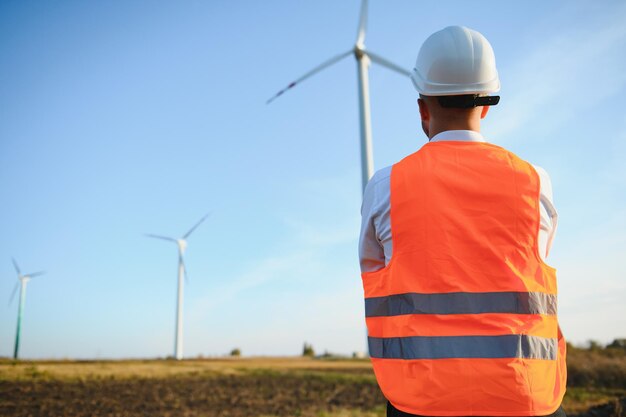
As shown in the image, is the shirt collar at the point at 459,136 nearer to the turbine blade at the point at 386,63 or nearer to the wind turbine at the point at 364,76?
the wind turbine at the point at 364,76

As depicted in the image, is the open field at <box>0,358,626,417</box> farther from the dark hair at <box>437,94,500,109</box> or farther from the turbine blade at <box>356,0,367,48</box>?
the turbine blade at <box>356,0,367,48</box>

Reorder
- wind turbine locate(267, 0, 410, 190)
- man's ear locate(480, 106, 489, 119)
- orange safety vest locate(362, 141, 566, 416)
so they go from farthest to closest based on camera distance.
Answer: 1. wind turbine locate(267, 0, 410, 190)
2. man's ear locate(480, 106, 489, 119)
3. orange safety vest locate(362, 141, 566, 416)

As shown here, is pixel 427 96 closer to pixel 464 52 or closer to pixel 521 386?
pixel 464 52

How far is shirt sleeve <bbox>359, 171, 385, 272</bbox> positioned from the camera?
2271 millimetres

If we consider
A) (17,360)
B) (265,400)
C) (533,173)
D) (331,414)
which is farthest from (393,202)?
(17,360)

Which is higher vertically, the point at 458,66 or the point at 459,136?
the point at 458,66

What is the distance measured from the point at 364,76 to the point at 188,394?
42.2 feet

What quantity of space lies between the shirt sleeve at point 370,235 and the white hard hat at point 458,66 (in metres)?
0.52

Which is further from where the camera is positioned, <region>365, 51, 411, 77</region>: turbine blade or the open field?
<region>365, 51, 411, 77</region>: turbine blade

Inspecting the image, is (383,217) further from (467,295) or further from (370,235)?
(467,295)

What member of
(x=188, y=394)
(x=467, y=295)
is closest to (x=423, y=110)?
(x=467, y=295)

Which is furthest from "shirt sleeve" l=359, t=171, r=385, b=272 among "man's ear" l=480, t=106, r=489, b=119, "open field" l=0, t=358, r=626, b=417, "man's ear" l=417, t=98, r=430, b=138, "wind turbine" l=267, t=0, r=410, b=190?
"wind turbine" l=267, t=0, r=410, b=190

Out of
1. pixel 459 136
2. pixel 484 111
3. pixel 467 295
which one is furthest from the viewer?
pixel 484 111

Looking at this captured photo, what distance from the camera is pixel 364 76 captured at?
19641 millimetres
